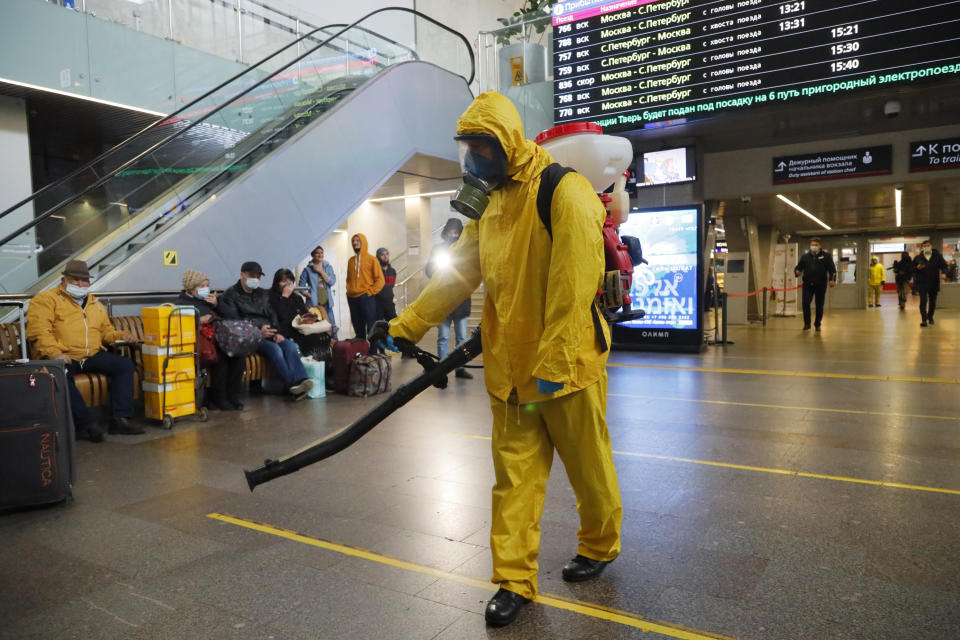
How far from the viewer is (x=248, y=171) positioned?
330 inches

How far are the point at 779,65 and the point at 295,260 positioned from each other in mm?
6781

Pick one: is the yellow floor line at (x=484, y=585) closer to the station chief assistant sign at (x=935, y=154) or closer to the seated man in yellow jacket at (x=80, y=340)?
the seated man in yellow jacket at (x=80, y=340)

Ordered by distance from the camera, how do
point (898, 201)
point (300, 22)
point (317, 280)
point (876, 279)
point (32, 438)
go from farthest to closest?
1. point (876, 279)
2. point (898, 201)
3. point (300, 22)
4. point (317, 280)
5. point (32, 438)

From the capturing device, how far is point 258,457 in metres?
4.81

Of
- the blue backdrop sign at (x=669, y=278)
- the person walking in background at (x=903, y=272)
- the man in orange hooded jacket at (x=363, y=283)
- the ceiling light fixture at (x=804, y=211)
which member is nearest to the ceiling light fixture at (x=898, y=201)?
the ceiling light fixture at (x=804, y=211)

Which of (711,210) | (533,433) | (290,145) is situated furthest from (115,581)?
(711,210)

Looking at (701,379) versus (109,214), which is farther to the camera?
(701,379)

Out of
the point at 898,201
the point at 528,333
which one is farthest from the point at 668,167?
the point at 528,333

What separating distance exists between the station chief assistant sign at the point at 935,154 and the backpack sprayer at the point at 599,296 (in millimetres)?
7958

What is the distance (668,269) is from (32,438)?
29.1 ft

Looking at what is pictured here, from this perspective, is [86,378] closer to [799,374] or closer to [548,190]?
[548,190]

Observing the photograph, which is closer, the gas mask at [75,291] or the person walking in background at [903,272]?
the gas mask at [75,291]

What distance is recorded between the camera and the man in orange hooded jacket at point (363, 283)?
31.9ft

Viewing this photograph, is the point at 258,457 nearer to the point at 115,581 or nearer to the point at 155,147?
the point at 115,581
